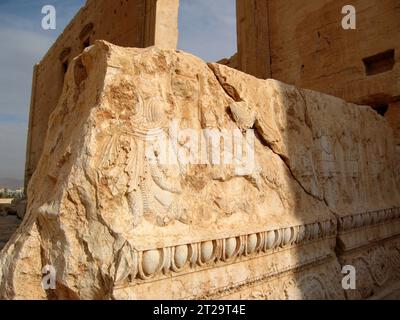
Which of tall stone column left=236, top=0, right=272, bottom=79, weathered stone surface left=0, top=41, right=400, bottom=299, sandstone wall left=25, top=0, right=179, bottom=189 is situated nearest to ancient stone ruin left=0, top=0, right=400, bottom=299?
weathered stone surface left=0, top=41, right=400, bottom=299

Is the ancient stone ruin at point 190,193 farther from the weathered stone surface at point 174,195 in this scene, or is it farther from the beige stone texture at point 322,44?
the beige stone texture at point 322,44

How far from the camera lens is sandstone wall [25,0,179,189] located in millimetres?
6625

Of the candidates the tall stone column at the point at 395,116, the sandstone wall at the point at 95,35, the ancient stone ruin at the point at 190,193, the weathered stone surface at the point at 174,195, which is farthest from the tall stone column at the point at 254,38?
the weathered stone surface at the point at 174,195

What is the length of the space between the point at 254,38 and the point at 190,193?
6957mm

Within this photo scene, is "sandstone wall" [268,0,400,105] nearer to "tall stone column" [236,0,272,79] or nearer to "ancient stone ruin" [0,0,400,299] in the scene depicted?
"tall stone column" [236,0,272,79]

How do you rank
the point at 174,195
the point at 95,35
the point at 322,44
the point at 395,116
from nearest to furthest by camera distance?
the point at 174,195, the point at 395,116, the point at 322,44, the point at 95,35

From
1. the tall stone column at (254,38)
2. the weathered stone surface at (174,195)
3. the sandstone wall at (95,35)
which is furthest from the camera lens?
the tall stone column at (254,38)

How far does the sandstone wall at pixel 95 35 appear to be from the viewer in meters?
6.62

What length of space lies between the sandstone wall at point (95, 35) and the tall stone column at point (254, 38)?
2.01 metres

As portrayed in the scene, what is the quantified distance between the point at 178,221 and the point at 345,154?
1.96 metres

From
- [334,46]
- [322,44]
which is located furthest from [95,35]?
[334,46]

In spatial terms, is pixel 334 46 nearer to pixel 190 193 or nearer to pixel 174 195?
pixel 190 193

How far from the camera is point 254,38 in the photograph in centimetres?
768
